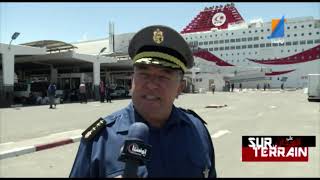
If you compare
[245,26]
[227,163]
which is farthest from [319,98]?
[245,26]

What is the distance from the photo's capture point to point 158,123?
1866 mm

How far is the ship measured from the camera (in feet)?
263

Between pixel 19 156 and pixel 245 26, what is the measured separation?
88772mm

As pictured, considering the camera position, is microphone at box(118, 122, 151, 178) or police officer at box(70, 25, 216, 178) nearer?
microphone at box(118, 122, 151, 178)

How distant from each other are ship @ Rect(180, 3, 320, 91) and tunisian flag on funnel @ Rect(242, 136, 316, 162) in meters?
61.5

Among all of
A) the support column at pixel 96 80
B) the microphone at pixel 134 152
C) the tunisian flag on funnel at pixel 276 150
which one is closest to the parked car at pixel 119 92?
the support column at pixel 96 80

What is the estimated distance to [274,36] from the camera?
84500 mm

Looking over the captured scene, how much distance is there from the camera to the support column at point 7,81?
84.3ft

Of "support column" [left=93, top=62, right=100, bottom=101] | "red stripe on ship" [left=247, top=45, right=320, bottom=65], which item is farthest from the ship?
"support column" [left=93, top=62, right=100, bottom=101]

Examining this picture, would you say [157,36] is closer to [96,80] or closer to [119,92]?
[96,80]

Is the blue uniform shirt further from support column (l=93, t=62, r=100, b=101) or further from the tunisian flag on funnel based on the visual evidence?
support column (l=93, t=62, r=100, b=101)

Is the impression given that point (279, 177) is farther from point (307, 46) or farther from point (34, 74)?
point (307, 46)

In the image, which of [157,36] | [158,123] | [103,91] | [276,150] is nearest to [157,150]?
[158,123]

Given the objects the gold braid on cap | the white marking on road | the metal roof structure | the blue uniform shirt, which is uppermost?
the metal roof structure
